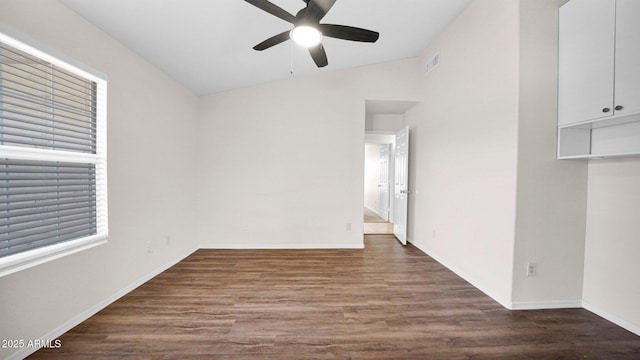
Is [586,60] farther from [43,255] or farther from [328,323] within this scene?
[43,255]

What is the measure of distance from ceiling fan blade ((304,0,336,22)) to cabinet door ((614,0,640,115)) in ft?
6.93

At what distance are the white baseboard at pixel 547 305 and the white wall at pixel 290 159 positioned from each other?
216 cm

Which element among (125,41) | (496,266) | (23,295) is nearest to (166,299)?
(23,295)

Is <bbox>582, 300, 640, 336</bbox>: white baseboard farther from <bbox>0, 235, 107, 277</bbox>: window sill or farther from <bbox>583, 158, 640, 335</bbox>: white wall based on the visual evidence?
<bbox>0, 235, 107, 277</bbox>: window sill

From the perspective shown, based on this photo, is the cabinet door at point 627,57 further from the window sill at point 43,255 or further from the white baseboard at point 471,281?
the window sill at point 43,255

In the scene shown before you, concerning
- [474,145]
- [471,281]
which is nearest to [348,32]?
[474,145]

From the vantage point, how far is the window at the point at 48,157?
58.7 inches

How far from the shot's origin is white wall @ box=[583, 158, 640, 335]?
1.85 metres

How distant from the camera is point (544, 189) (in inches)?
84.2

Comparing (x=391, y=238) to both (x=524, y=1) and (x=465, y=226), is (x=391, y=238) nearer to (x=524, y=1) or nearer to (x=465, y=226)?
(x=465, y=226)

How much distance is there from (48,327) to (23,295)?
36 cm

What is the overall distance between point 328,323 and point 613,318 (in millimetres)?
2490

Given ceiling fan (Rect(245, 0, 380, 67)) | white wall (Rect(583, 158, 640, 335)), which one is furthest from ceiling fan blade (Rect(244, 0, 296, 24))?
white wall (Rect(583, 158, 640, 335))

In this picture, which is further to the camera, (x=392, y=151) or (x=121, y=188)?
(x=392, y=151)
